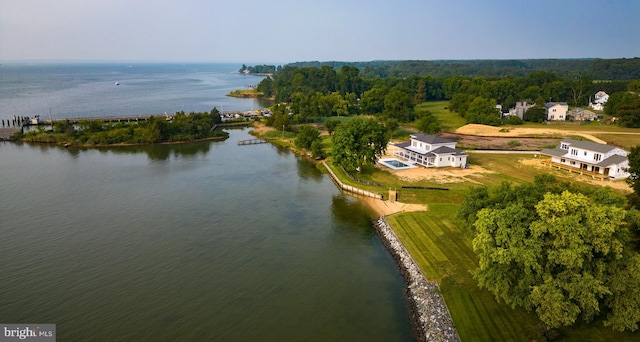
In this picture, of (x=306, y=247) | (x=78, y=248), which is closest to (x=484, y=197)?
(x=306, y=247)

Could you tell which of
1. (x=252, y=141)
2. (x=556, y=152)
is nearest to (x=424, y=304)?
(x=556, y=152)

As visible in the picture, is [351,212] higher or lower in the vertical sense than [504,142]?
lower

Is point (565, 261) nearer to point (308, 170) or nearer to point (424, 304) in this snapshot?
point (424, 304)

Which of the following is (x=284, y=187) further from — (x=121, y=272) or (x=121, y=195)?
(x=121, y=272)

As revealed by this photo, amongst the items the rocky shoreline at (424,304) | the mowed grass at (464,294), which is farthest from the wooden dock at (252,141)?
the rocky shoreline at (424,304)

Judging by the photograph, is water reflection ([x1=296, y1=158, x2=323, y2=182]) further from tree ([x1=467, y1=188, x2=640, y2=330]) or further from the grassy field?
tree ([x1=467, y1=188, x2=640, y2=330])

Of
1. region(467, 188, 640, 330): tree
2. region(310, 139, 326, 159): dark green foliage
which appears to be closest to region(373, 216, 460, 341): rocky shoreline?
region(467, 188, 640, 330): tree
